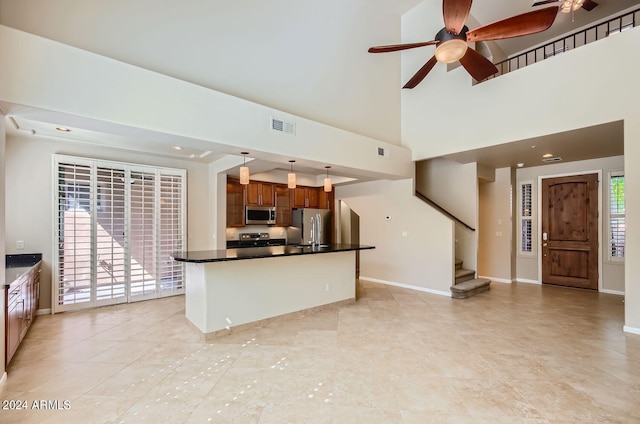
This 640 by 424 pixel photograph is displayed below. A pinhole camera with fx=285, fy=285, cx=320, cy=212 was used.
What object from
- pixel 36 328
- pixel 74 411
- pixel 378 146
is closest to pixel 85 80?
pixel 74 411

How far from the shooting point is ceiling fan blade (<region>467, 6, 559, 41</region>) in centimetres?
287

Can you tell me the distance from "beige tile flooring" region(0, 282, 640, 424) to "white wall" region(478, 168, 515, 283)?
2.26 metres

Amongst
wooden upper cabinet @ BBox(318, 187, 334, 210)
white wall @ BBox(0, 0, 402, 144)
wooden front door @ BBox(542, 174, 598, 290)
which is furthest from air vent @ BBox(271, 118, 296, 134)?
wooden front door @ BBox(542, 174, 598, 290)

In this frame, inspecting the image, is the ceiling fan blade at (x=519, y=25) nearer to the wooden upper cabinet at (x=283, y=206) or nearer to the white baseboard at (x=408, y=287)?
the white baseboard at (x=408, y=287)

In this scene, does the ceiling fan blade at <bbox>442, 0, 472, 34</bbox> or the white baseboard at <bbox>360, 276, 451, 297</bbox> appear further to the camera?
the white baseboard at <bbox>360, 276, 451, 297</bbox>

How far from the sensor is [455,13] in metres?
2.93

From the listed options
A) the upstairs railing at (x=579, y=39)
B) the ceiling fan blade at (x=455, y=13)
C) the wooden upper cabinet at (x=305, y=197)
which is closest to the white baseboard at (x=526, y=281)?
the upstairs railing at (x=579, y=39)

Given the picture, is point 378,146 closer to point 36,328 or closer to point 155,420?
point 155,420

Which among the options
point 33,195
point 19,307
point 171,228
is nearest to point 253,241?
point 171,228

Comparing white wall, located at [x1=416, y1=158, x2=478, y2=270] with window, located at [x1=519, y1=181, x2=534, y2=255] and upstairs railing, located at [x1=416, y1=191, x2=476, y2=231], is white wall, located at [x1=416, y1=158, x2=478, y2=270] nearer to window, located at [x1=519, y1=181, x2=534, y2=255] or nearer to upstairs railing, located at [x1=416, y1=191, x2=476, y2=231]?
upstairs railing, located at [x1=416, y1=191, x2=476, y2=231]

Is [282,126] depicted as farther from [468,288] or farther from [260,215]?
[468,288]

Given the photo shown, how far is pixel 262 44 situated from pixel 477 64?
9.23ft

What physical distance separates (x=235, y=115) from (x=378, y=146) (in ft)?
8.89

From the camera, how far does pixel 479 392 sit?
2.29m
